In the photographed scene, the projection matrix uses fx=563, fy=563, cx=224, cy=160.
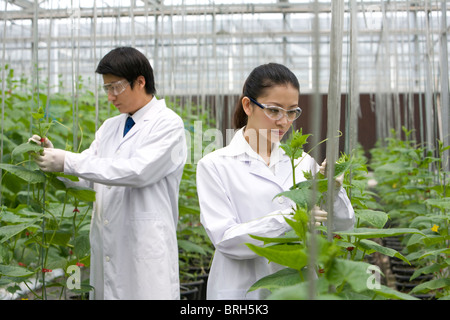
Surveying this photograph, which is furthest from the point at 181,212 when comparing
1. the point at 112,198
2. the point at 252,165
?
the point at 252,165

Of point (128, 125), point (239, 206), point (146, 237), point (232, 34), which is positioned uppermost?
point (232, 34)

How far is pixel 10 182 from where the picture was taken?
231cm

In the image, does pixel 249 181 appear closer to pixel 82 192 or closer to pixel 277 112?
pixel 277 112

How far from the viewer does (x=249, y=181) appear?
134 centimetres

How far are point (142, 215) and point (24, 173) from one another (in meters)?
0.41

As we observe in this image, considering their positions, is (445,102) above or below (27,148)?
above

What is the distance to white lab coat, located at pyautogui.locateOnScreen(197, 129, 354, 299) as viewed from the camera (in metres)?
1.21

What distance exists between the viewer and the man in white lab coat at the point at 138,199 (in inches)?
69.2

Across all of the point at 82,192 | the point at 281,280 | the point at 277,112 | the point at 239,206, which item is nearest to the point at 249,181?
the point at 239,206

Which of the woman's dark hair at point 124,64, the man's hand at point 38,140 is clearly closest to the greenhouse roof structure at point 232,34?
the woman's dark hair at point 124,64

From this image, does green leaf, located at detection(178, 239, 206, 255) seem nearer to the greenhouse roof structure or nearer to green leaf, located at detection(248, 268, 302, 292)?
green leaf, located at detection(248, 268, 302, 292)

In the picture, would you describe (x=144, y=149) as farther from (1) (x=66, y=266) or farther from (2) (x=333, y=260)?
(2) (x=333, y=260)
